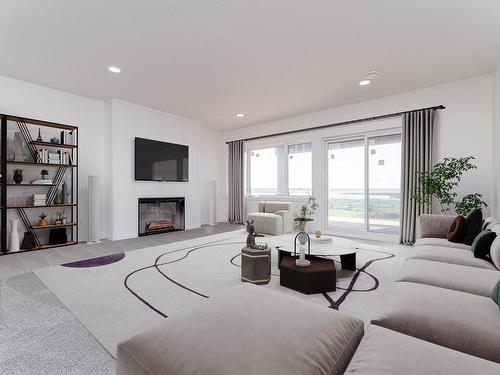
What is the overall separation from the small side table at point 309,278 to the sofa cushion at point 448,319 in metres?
1.00

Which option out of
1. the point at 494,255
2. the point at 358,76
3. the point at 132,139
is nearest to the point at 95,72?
the point at 132,139

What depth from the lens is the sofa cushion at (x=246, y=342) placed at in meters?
0.81

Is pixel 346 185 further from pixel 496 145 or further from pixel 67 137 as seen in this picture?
pixel 67 137

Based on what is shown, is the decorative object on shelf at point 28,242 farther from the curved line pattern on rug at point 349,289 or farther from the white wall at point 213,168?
the curved line pattern on rug at point 349,289

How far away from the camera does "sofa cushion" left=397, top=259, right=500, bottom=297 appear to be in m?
1.52

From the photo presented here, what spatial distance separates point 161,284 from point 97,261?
1359 millimetres

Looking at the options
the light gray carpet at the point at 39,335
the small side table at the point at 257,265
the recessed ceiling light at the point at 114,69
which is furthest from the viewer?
the recessed ceiling light at the point at 114,69

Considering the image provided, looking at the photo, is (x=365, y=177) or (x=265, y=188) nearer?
(x=365, y=177)

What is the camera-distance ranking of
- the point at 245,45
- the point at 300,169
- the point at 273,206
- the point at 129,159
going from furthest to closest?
1. the point at 300,169
2. the point at 273,206
3. the point at 129,159
4. the point at 245,45

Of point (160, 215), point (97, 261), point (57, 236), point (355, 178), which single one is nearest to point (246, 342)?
point (97, 261)

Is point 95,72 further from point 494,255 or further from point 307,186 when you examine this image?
point 494,255

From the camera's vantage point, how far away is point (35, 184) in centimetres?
403

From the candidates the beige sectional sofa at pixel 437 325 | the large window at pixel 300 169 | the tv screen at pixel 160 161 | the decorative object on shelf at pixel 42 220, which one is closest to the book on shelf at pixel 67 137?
the tv screen at pixel 160 161

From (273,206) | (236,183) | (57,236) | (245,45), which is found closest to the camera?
(245,45)
